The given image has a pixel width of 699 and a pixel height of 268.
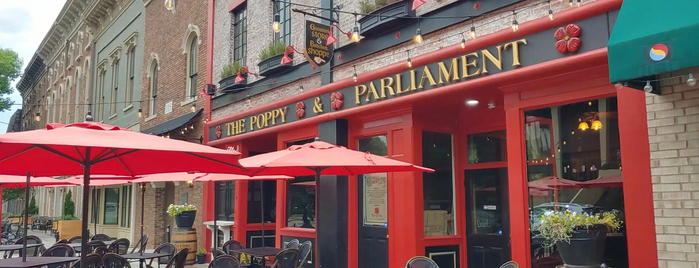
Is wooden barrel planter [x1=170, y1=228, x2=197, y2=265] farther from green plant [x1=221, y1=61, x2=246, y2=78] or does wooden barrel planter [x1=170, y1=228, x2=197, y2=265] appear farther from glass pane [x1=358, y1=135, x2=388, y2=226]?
glass pane [x1=358, y1=135, x2=388, y2=226]

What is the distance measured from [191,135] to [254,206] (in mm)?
3351

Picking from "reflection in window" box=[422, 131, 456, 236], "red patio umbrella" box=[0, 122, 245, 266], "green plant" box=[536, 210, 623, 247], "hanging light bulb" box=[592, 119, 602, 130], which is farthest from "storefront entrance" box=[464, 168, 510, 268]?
"red patio umbrella" box=[0, 122, 245, 266]

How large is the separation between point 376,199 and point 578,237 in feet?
14.3

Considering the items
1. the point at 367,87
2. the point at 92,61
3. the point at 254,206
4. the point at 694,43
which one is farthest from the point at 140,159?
the point at 92,61

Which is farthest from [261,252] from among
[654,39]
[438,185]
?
[654,39]

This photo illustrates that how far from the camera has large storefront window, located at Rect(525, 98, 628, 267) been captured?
6258mm

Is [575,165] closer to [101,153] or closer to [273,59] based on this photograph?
[101,153]

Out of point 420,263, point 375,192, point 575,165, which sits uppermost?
point 575,165

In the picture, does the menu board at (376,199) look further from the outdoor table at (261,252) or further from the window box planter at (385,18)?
the window box planter at (385,18)

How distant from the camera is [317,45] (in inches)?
388

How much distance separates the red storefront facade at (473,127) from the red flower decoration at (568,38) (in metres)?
0.06

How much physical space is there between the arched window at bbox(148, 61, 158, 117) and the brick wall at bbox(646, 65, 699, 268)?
631 inches

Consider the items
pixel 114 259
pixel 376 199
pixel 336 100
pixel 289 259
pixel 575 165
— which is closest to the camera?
pixel 575 165

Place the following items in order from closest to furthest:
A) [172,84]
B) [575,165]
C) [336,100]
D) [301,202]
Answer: [575,165]
[336,100]
[301,202]
[172,84]
